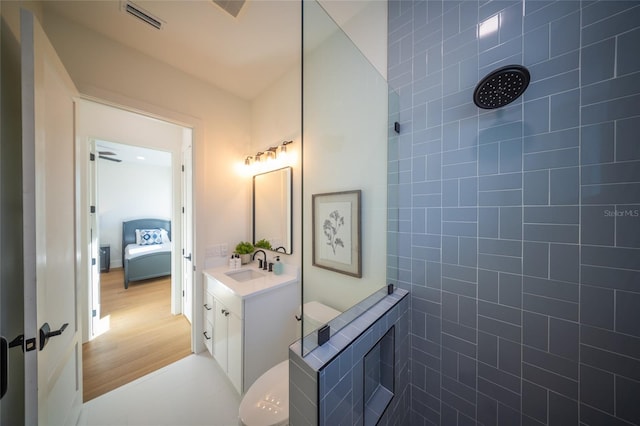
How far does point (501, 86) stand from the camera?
84 cm

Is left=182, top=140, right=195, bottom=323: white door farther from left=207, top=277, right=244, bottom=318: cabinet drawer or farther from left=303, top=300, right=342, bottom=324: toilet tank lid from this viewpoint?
left=303, top=300, right=342, bottom=324: toilet tank lid

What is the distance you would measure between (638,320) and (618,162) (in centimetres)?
55

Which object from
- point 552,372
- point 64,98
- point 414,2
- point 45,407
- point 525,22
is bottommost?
point 45,407

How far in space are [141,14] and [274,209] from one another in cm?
169

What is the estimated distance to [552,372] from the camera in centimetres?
83

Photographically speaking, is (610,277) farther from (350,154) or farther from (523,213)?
(350,154)

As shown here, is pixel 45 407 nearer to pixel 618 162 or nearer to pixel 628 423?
pixel 628 423

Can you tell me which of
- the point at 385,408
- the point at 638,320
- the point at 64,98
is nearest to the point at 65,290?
the point at 64,98

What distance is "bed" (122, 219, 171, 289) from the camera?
3.82 meters

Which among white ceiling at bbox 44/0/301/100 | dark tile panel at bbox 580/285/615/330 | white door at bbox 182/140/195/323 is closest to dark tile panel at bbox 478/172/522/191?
dark tile panel at bbox 580/285/615/330

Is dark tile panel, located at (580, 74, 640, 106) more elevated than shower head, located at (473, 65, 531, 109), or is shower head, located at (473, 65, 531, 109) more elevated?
shower head, located at (473, 65, 531, 109)

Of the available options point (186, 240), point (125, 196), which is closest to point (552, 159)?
point (186, 240)

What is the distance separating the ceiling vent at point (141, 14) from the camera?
4.37ft

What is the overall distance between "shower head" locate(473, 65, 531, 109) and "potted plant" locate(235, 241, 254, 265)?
2.21 m
